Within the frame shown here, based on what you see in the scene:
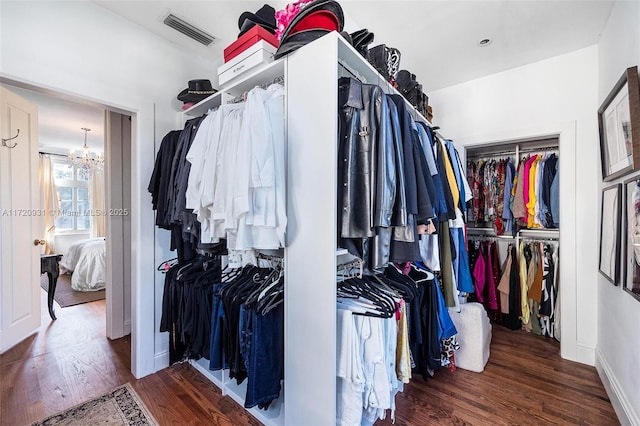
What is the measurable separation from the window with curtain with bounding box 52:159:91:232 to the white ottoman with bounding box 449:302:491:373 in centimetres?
714

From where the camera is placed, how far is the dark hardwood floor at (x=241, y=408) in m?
1.68

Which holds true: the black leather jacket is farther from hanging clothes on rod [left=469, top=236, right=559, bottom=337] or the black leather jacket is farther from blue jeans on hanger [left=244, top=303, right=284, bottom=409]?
hanging clothes on rod [left=469, top=236, right=559, bottom=337]

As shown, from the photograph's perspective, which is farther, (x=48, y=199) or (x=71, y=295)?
(x=48, y=199)

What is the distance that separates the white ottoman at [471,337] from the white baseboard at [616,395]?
2.31 feet

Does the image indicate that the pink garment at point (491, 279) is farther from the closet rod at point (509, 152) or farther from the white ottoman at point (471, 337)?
the closet rod at point (509, 152)

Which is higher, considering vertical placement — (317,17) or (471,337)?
(317,17)

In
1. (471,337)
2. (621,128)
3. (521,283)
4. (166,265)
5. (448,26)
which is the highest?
(448,26)

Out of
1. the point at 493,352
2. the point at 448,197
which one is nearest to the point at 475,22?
the point at 448,197

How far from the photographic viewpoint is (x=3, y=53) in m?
1.52

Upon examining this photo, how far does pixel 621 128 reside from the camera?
1.69 m

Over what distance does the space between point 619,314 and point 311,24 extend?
2.45m

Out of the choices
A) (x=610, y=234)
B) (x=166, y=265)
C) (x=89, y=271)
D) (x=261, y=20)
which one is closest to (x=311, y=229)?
(x=261, y=20)

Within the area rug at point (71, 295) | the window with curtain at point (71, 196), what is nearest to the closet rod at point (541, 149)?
the area rug at point (71, 295)

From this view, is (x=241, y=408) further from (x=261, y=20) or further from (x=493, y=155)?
(x=493, y=155)
